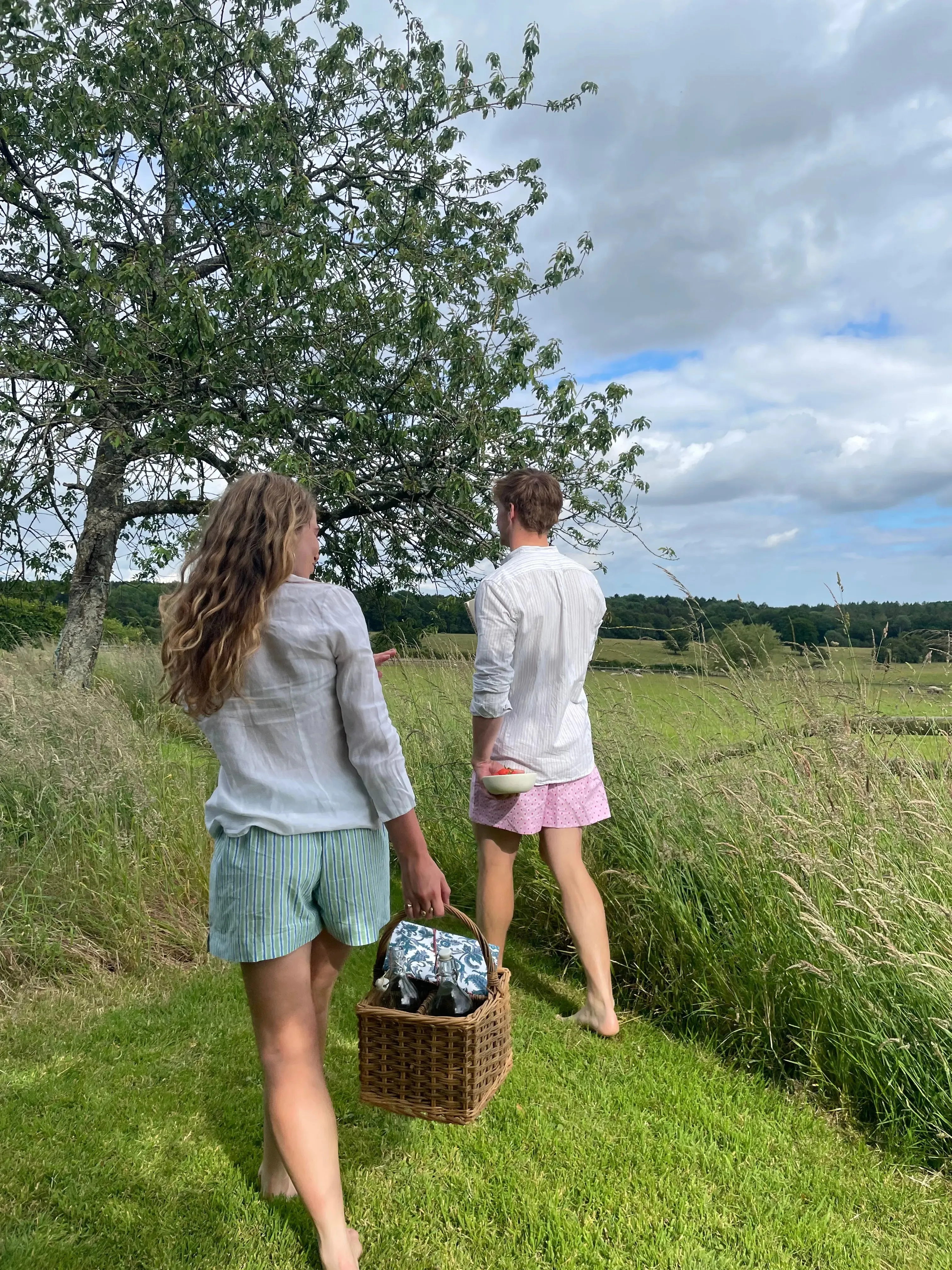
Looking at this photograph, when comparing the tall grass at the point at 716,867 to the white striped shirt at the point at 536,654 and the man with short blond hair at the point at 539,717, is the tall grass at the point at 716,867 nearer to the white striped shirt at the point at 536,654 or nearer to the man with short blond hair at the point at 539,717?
the man with short blond hair at the point at 539,717

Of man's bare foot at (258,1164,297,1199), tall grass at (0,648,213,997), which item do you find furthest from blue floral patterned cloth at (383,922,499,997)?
tall grass at (0,648,213,997)

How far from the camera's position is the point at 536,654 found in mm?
3439

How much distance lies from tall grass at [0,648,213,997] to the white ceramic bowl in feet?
6.51

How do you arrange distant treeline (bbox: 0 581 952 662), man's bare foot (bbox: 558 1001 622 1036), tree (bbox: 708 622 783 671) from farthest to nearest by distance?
tree (bbox: 708 622 783 671) → distant treeline (bbox: 0 581 952 662) → man's bare foot (bbox: 558 1001 622 1036)

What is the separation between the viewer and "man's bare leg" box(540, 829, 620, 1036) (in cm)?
357

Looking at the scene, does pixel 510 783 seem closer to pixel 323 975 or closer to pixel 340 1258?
pixel 323 975

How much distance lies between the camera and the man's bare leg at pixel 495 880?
11.6ft

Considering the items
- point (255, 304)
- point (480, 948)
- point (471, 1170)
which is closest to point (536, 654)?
point (480, 948)

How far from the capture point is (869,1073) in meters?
2.85

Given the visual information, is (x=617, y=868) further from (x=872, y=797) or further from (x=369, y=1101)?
(x=369, y=1101)

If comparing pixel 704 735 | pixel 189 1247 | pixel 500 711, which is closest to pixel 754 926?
pixel 500 711

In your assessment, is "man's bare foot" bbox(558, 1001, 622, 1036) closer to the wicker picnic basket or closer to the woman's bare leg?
the wicker picnic basket

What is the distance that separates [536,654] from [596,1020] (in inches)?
61.8

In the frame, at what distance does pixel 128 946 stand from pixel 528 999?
74.5 inches
